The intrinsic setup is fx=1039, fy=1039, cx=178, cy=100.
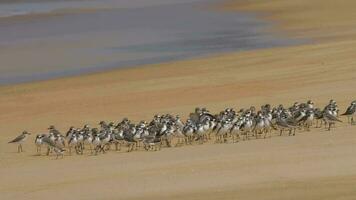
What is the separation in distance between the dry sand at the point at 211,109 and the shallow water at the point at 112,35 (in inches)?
59.1

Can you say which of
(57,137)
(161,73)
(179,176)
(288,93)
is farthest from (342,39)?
(179,176)

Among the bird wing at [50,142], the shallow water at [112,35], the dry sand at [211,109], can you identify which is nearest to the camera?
the dry sand at [211,109]

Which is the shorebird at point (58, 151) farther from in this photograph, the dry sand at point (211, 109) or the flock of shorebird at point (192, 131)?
the dry sand at point (211, 109)

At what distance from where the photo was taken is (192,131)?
15234 millimetres

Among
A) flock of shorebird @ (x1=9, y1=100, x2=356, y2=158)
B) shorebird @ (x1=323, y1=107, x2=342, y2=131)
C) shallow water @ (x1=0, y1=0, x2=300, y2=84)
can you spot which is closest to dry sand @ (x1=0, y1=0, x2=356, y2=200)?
shorebird @ (x1=323, y1=107, x2=342, y2=131)

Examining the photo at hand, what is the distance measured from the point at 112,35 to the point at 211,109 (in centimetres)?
1321

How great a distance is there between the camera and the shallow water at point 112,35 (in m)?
26.5

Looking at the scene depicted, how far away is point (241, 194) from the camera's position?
36.8ft

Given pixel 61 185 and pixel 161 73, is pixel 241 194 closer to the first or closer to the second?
pixel 61 185

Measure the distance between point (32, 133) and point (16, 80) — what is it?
6909 millimetres

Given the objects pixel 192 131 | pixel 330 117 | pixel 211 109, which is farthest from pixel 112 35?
pixel 330 117

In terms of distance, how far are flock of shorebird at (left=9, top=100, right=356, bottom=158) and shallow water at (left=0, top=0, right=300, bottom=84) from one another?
30.4 feet

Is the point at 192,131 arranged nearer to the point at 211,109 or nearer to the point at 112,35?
the point at 211,109

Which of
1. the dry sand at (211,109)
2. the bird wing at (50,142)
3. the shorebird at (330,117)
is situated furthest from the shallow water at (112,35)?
the shorebird at (330,117)
